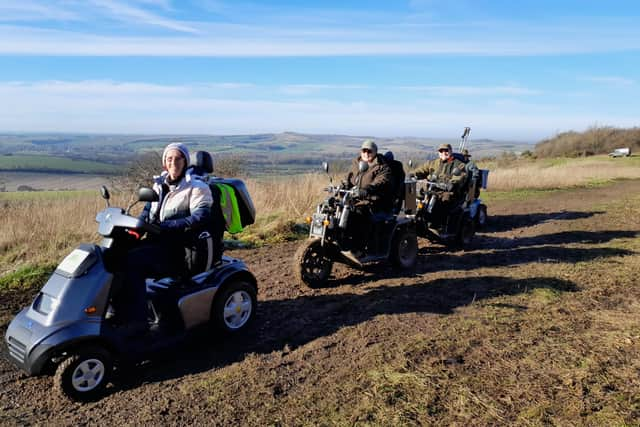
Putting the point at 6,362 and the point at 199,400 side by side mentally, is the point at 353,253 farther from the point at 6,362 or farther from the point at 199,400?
the point at 6,362

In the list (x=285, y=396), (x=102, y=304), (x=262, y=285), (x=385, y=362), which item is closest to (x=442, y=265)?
(x=262, y=285)

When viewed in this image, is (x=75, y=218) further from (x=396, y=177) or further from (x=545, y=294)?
(x=545, y=294)

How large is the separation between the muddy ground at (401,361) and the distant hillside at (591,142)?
4605 centimetres

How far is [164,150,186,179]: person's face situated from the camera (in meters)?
4.43

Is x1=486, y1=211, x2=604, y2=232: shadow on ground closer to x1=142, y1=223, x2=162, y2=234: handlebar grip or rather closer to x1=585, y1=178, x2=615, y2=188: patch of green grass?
x1=142, y1=223, x2=162, y2=234: handlebar grip

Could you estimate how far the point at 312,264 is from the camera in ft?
21.1

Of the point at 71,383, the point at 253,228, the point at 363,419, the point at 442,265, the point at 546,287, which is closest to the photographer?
the point at 363,419

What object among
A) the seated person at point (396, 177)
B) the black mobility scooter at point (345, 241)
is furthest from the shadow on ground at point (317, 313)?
the seated person at point (396, 177)

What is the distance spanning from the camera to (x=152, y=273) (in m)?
4.16

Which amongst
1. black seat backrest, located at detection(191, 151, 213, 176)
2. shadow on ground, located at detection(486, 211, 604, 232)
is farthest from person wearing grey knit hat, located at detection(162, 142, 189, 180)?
shadow on ground, located at detection(486, 211, 604, 232)

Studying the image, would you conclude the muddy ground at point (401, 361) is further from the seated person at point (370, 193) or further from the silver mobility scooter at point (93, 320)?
the seated person at point (370, 193)

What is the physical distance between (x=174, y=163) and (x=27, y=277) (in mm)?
3436

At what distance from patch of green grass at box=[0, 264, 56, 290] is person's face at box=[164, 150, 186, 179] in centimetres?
309

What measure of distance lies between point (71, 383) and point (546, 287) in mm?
5517
